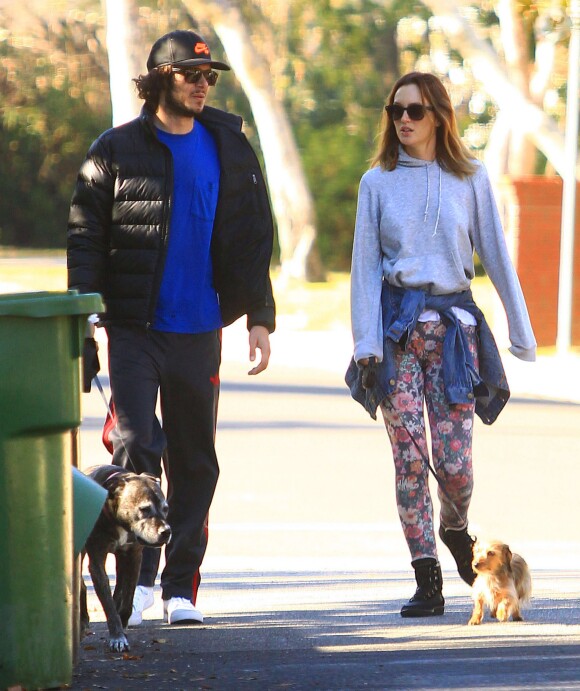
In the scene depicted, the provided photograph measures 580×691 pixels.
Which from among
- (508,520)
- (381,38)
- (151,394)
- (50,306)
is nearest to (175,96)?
(151,394)

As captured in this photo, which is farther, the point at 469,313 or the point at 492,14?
the point at 492,14

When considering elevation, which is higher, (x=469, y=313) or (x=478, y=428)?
(x=469, y=313)

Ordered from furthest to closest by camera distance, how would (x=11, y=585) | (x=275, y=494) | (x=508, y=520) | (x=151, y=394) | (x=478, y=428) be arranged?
1. (x=478, y=428)
2. (x=275, y=494)
3. (x=508, y=520)
4. (x=151, y=394)
5. (x=11, y=585)

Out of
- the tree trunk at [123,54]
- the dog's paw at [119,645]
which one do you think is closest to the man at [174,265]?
the dog's paw at [119,645]

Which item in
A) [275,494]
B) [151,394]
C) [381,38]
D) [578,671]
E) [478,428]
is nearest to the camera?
[578,671]

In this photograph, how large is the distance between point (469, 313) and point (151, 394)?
123 cm

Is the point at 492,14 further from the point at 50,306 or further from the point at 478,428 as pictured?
the point at 50,306

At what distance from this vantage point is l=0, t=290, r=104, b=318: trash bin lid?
4297 mm

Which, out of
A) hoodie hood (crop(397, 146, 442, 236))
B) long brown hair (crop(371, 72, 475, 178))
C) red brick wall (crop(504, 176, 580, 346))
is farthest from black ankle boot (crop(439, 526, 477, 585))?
red brick wall (crop(504, 176, 580, 346))

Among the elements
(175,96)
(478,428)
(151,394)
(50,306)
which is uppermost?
(175,96)

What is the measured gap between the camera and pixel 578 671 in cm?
475

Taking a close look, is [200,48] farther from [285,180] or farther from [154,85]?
[285,180]

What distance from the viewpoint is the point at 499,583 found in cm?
558

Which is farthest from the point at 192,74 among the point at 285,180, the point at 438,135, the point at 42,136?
the point at 42,136
